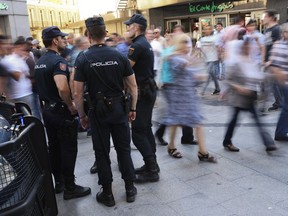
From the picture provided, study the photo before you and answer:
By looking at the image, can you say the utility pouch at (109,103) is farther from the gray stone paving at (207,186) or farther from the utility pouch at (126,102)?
the gray stone paving at (207,186)

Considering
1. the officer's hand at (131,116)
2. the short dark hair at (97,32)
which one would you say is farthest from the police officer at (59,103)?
the officer's hand at (131,116)

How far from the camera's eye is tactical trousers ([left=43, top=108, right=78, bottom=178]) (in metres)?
3.47

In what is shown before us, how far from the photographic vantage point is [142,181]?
3.81 m

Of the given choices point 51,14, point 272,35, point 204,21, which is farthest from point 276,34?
point 51,14

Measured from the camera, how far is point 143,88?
3.76 m

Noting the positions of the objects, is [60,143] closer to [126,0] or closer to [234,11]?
[234,11]

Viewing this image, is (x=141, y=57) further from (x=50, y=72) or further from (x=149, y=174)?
(x=149, y=174)

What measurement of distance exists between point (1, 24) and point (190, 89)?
13923 mm

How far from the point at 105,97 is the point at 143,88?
2.27 ft

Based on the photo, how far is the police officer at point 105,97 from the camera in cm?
314

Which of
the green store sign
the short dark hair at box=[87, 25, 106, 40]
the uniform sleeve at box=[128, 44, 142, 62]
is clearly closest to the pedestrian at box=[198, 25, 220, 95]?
the uniform sleeve at box=[128, 44, 142, 62]

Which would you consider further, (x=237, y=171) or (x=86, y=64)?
(x=237, y=171)

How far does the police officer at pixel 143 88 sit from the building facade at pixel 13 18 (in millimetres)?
12906

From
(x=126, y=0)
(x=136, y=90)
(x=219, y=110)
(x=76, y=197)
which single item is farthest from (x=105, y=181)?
(x=126, y=0)
